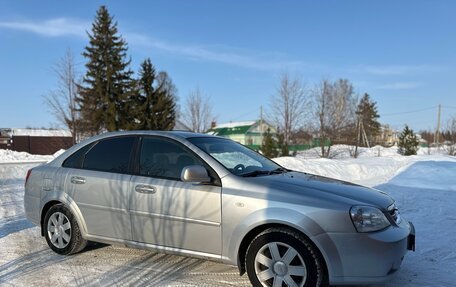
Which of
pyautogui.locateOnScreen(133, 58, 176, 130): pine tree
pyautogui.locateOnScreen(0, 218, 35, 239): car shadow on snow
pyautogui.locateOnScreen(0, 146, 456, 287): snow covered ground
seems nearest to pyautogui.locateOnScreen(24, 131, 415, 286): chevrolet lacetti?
pyautogui.locateOnScreen(0, 146, 456, 287): snow covered ground

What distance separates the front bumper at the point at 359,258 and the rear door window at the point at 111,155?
2538 mm

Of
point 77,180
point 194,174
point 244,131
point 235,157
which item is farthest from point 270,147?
point 244,131

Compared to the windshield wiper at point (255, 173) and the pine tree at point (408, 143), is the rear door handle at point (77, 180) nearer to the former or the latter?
the windshield wiper at point (255, 173)

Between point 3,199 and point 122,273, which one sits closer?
point 122,273

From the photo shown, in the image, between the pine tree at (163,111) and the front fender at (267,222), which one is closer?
the front fender at (267,222)

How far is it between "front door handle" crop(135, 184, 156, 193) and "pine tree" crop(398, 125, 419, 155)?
2722 cm

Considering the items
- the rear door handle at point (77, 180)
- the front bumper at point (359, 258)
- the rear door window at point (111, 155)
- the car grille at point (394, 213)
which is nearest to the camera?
the front bumper at point (359, 258)

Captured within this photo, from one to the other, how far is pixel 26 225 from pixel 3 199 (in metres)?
3.17

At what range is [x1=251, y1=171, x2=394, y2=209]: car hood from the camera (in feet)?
12.3

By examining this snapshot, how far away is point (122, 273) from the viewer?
4.41m

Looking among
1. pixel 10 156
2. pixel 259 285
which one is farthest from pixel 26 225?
pixel 10 156

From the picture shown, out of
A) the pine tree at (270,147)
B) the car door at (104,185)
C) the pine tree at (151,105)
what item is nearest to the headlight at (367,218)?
the car door at (104,185)

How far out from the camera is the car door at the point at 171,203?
403cm

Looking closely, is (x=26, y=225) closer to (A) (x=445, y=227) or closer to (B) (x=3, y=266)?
(B) (x=3, y=266)
